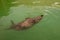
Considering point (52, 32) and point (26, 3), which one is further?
point (26, 3)

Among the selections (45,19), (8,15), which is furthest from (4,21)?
(45,19)

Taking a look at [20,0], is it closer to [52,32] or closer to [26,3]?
[26,3]

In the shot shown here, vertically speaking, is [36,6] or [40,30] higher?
[36,6]

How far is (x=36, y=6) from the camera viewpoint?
0.95 metres

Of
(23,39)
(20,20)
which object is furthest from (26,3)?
(23,39)

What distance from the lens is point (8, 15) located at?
3.05 ft

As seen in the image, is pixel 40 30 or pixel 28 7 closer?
pixel 40 30

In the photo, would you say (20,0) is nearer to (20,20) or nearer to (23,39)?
(20,20)

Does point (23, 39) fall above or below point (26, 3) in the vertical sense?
below

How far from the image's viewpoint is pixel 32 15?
92 centimetres

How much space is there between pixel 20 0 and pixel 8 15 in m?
0.14

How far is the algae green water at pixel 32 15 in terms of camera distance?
0.84 m

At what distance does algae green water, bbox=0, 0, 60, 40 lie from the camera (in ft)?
2.75

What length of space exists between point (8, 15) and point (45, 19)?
24 cm
